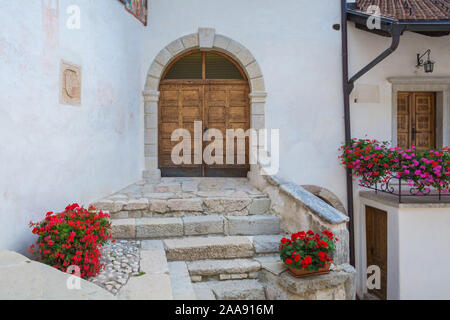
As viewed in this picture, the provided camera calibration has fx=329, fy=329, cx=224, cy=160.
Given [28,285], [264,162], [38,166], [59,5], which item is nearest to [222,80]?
[264,162]

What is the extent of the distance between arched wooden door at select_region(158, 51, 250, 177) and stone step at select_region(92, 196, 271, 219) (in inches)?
62.7

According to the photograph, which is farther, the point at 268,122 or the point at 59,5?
the point at 268,122

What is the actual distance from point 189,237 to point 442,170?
3809 mm

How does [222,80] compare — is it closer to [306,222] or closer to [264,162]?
[264,162]

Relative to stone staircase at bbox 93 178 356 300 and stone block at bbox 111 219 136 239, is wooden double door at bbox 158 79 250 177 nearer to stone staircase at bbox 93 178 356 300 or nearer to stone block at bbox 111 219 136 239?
stone staircase at bbox 93 178 356 300

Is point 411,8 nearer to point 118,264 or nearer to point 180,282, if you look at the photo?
point 180,282

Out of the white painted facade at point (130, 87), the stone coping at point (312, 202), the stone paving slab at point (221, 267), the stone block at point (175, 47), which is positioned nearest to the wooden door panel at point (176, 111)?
the white painted facade at point (130, 87)

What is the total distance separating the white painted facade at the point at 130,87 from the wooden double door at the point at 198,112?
1.45 ft

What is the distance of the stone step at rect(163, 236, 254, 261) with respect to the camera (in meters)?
3.54

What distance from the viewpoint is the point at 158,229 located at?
3.91 m

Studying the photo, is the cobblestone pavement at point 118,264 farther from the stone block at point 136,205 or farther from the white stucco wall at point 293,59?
the white stucco wall at point 293,59

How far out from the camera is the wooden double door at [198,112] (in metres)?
6.07

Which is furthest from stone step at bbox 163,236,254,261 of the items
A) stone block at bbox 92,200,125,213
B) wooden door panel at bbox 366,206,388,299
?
wooden door panel at bbox 366,206,388,299

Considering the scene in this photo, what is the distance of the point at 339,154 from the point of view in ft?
19.7
